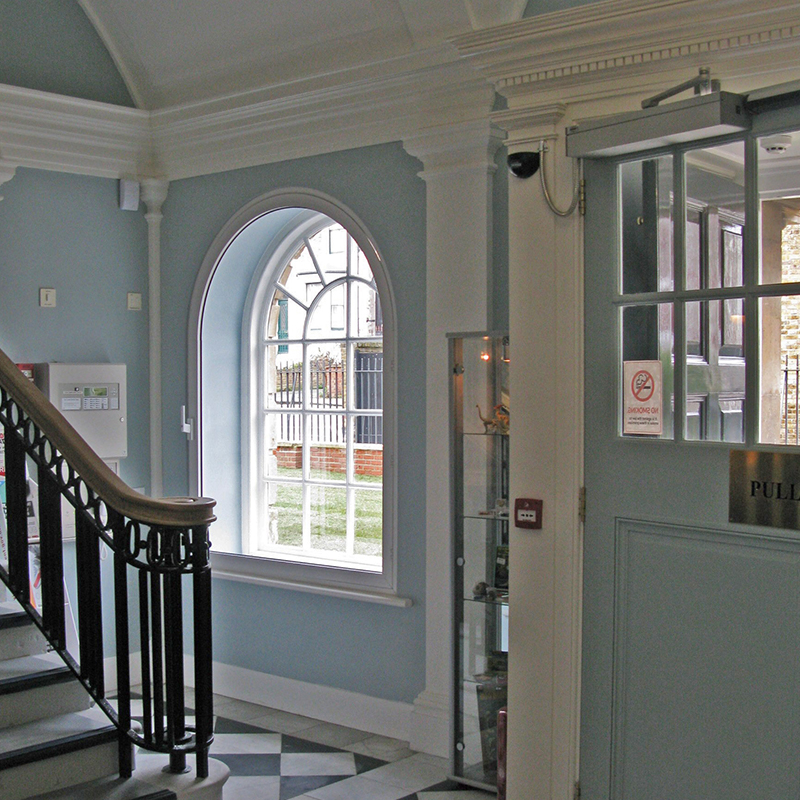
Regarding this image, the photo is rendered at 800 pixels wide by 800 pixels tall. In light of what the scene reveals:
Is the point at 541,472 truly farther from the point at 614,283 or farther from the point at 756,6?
the point at 756,6

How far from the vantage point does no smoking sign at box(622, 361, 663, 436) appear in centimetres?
268

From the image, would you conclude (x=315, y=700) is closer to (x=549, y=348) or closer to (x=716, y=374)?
(x=549, y=348)

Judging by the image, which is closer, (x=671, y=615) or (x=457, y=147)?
(x=671, y=615)

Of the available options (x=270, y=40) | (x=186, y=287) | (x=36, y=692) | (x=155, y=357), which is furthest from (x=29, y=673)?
(x=270, y=40)

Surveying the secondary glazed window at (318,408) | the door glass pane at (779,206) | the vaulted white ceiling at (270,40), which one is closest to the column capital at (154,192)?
the vaulted white ceiling at (270,40)

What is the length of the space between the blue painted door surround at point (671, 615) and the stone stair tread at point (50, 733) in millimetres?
1500

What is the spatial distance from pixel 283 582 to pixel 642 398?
2554mm

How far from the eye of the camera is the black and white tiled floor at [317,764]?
12.4 ft

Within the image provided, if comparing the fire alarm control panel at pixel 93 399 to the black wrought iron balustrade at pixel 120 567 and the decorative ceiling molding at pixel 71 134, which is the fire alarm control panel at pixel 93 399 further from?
the black wrought iron balustrade at pixel 120 567

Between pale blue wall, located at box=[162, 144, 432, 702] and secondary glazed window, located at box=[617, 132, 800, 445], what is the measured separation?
163 cm

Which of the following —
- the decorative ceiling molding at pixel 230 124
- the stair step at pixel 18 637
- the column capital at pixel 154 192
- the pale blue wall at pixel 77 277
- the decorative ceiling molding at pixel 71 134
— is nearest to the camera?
the stair step at pixel 18 637

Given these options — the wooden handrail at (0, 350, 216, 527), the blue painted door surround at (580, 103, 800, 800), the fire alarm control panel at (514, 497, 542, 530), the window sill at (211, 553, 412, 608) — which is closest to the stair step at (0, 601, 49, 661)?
the wooden handrail at (0, 350, 216, 527)

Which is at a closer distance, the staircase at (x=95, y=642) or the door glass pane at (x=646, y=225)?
the door glass pane at (x=646, y=225)

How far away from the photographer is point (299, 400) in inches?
206
